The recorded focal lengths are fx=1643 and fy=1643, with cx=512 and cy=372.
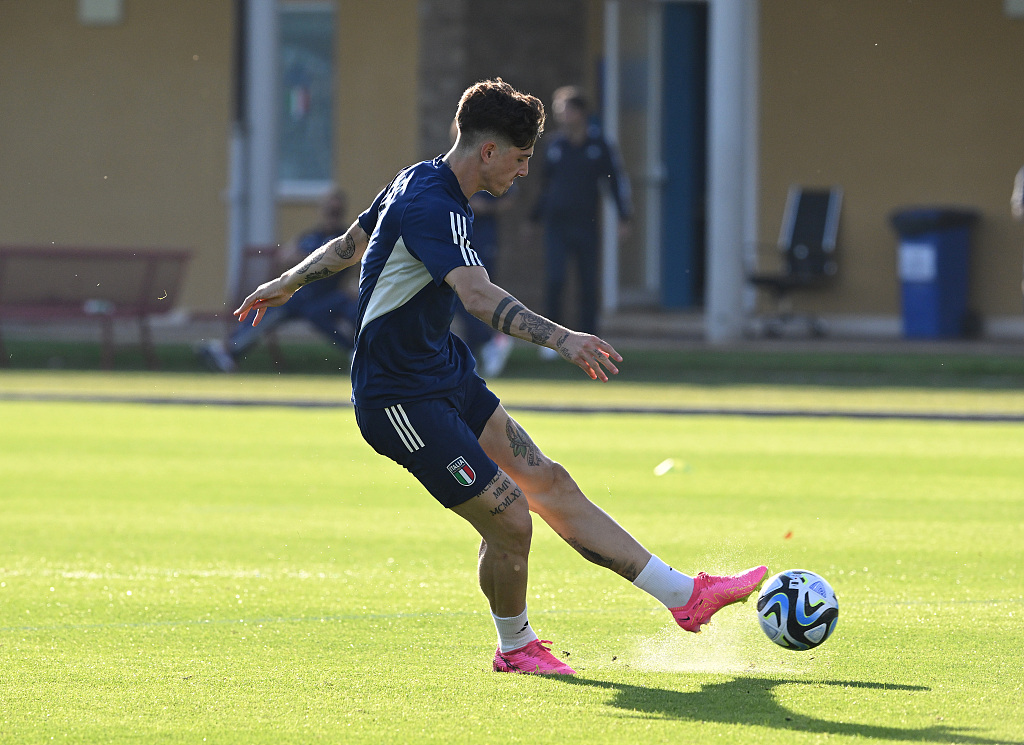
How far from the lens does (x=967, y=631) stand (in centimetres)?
561

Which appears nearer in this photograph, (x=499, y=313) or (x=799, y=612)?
(x=499, y=313)

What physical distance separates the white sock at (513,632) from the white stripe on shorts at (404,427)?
0.62 metres

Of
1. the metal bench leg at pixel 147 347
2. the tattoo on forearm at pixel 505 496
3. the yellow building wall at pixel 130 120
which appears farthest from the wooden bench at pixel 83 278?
the tattoo on forearm at pixel 505 496

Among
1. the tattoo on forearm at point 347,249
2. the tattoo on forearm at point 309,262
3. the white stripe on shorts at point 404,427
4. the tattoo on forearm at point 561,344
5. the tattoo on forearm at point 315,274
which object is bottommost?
the white stripe on shorts at point 404,427

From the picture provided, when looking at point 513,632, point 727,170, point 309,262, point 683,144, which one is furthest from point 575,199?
point 513,632

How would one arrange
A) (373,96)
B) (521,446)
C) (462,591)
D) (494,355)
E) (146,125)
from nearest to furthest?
(521,446) < (462,591) < (494,355) < (373,96) < (146,125)

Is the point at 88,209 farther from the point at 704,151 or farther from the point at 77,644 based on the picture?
the point at 77,644

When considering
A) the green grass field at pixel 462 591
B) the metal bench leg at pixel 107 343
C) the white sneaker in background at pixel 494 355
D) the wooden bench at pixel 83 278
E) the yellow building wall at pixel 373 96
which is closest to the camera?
the green grass field at pixel 462 591

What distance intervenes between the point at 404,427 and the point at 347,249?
2.65 ft

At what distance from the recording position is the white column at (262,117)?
18922mm

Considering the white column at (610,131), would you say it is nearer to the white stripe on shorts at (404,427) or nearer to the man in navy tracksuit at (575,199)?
the man in navy tracksuit at (575,199)

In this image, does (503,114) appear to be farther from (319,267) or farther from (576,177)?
(576,177)

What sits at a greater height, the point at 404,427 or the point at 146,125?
the point at 146,125

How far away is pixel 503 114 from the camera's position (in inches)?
194
